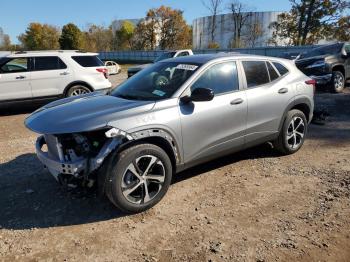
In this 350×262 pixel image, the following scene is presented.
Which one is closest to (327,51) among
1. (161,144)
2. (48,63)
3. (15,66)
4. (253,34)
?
(48,63)

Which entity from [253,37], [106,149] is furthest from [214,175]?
[253,37]

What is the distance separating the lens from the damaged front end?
3.76 metres

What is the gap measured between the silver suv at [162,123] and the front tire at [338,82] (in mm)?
7251

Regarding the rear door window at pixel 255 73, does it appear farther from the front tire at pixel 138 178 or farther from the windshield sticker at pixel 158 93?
the front tire at pixel 138 178

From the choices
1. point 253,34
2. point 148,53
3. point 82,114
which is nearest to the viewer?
point 82,114

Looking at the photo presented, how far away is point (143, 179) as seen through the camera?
4031 millimetres

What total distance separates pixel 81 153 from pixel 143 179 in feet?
2.36

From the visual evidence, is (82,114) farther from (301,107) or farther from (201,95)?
(301,107)

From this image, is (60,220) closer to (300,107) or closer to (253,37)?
(300,107)

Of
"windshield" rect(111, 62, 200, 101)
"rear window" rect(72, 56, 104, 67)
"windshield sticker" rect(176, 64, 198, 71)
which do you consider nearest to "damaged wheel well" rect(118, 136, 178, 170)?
"windshield" rect(111, 62, 200, 101)

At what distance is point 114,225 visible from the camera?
3863 mm

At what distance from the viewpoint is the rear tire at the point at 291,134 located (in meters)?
5.66

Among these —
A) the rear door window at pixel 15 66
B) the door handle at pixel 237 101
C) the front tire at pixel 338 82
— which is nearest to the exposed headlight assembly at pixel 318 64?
the front tire at pixel 338 82

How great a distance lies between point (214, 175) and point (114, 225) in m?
1.77
